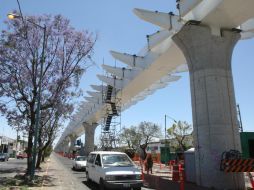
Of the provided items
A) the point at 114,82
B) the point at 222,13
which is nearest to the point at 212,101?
the point at 222,13

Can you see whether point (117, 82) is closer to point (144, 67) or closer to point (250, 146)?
point (144, 67)

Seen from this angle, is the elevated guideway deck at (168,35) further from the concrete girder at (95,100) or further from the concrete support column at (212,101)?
the concrete girder at (95,100)

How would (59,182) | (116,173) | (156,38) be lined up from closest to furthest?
(116,173) < (156,38) < (59,182)

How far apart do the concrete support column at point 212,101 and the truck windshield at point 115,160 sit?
334cm

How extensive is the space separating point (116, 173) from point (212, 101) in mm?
5286

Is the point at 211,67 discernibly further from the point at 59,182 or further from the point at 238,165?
the point at 59,182

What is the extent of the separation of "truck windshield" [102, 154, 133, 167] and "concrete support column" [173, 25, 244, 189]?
334 centimetres

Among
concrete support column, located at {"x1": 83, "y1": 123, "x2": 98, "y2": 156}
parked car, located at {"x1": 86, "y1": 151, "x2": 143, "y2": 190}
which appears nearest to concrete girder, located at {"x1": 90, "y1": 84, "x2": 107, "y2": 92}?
parked car, located at {"x1": 86, "y1": 151, "x2": 143, "y2": 190}

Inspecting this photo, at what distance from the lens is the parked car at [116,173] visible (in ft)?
43.5

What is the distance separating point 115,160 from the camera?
15.2 metres

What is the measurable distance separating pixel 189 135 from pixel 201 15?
61.3 metres

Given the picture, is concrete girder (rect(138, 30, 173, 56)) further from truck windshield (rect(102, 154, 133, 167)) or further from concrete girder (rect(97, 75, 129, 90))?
concrete girder (rect(97, 75, 129, 90))

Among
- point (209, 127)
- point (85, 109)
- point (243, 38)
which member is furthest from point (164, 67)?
point (85, 109)

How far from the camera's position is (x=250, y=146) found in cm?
2392
